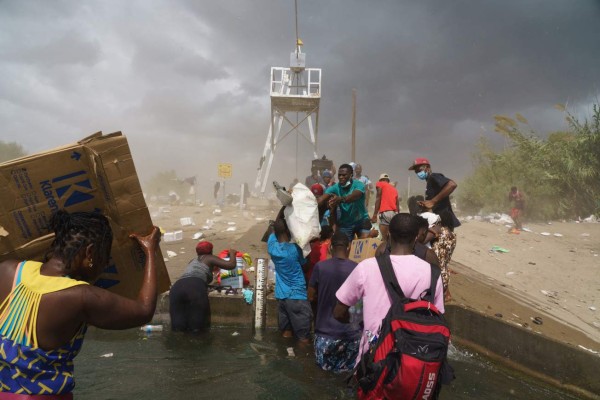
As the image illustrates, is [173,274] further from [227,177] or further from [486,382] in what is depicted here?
[227,177]

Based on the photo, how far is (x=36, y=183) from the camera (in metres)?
1.86

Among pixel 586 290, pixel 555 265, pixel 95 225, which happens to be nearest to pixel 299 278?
pixel 95 225

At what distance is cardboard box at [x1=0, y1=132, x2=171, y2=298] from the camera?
6.03ft

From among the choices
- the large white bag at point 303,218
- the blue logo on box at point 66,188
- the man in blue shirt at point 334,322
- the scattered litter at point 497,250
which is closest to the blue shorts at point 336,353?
the man in blue shirt at point 334,322

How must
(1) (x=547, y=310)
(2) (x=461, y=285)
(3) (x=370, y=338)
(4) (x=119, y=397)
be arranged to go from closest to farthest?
(3) (x=370, y=338), (4) (x=119, y=397), (1) (x=547, y=310), (2) (x=461, y=285)

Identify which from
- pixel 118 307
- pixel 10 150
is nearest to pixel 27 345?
pixel 118 307

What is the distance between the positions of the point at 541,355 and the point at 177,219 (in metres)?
12.7

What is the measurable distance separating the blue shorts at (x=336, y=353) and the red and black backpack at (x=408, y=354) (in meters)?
1.73

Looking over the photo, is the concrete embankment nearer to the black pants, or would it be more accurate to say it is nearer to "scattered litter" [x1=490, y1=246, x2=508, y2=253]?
the black pants

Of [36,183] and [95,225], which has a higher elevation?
[36,183]

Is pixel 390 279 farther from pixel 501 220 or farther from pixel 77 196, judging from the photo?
pixel 501 220

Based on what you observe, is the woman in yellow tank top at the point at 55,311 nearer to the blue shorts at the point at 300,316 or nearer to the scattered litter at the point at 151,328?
the blue shorts at the point at 300,316

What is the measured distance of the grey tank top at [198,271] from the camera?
521 cm

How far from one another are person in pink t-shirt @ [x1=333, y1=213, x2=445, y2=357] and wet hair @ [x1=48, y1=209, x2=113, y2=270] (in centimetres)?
151
